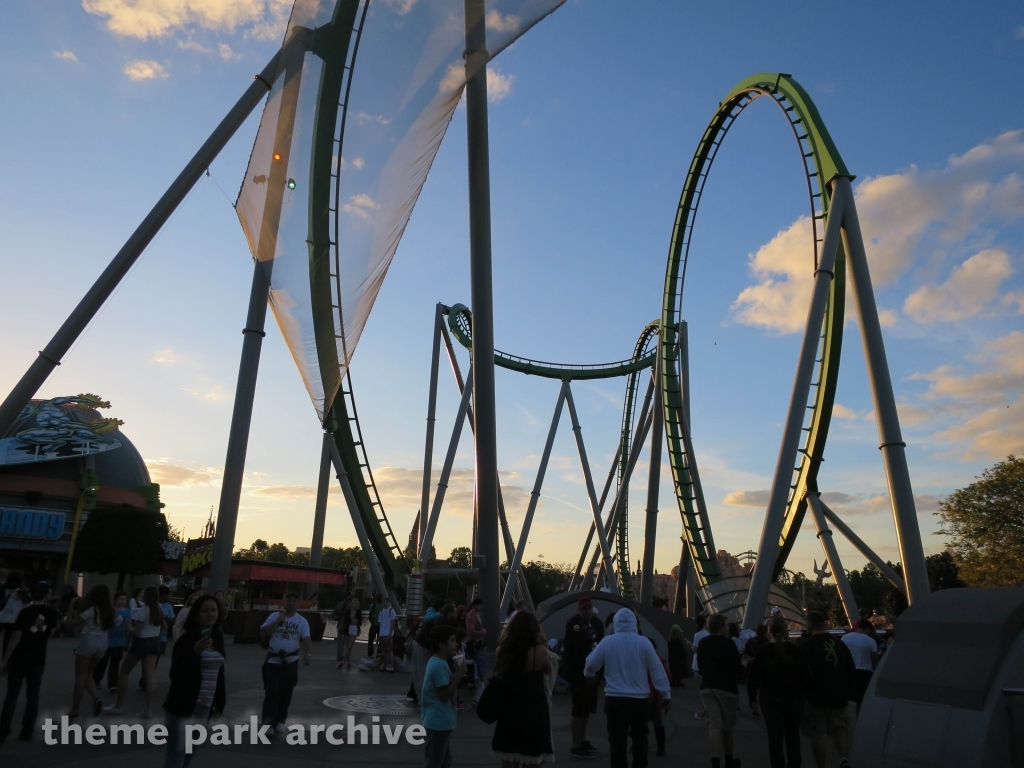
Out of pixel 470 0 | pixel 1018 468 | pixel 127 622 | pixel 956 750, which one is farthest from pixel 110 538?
pixel 1018 468

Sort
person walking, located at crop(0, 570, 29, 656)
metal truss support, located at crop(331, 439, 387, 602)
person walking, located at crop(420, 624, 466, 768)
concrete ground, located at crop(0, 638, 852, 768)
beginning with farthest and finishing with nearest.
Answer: metal truss support, located at crop(331, 439, 387, 602) → person walking, located at crop(0, 570, 29, 656) → concrete ground, located at crop(0, 638, 852, 768) → person walking, located at crop(420, 624, 466, 768)

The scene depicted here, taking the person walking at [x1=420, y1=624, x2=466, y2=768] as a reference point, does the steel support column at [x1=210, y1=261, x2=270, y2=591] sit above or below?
above

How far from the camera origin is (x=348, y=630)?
48.4 feet

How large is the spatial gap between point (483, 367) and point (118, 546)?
32.1m

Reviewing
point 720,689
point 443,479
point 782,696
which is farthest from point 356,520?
point 782,696

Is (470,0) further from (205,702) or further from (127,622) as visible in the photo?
(127,622)

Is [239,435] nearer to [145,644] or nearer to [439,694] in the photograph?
[145,644]

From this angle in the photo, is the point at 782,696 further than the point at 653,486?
No

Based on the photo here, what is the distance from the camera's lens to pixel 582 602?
8.30 metres

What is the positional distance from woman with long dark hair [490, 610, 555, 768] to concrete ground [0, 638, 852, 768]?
241 cm

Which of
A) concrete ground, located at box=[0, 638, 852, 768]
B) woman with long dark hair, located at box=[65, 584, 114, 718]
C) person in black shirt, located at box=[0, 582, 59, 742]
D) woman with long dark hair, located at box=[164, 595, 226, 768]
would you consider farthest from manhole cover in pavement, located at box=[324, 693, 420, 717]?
woman with long dark hair, located at box=[164, 595, 226, 768]

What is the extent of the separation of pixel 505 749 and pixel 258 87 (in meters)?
9.99

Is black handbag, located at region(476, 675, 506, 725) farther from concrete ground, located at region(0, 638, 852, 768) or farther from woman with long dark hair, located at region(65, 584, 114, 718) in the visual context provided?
woman with long dark hair, located at region(65, 584, 114, 718)

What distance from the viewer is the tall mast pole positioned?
34.7 feet
